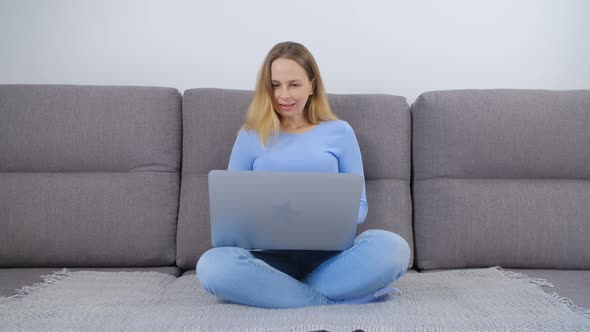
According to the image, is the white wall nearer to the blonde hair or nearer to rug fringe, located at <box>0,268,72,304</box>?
the blonde hair

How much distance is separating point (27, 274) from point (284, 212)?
943mm

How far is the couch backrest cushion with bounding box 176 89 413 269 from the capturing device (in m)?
1.84

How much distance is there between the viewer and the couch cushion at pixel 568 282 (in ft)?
4.61

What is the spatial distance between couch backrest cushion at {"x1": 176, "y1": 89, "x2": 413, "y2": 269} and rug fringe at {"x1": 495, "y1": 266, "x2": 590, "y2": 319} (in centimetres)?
34

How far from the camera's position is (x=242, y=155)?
1686 mm

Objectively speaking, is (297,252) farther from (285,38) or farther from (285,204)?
(285,38)

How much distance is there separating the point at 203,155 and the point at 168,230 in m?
0.28

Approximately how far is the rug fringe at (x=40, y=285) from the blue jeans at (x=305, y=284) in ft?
1.56

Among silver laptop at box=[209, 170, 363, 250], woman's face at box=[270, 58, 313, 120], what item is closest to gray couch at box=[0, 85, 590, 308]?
woman's face at box=[270, 58, 313, 120]

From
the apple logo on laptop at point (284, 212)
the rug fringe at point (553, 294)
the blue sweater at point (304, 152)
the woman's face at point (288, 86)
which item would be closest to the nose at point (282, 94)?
the woman's face at point (288, 86)

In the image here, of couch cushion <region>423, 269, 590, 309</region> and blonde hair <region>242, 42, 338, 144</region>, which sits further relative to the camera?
blonde hair <region>242, 42, 338, 144</region>

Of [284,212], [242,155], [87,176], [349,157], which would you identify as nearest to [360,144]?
[349,157]

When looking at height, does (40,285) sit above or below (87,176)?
below

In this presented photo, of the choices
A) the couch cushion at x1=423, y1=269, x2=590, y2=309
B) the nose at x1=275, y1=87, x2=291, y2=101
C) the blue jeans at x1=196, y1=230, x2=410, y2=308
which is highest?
the nose at x1=275, y1=87, x2=291, y2=101
